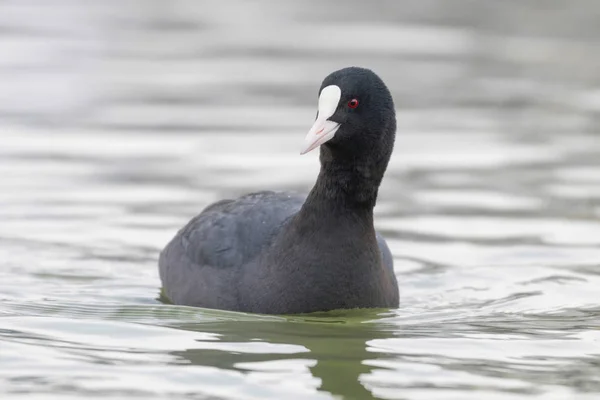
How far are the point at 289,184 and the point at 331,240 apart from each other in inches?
124

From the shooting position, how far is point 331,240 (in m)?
6.87

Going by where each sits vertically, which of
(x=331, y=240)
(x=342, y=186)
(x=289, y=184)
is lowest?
(x=331, y=240)

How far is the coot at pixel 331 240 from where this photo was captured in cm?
675

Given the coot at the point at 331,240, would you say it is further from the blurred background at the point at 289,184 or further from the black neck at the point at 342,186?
the blurred background at the point at 289,184

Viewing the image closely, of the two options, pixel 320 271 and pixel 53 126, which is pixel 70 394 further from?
pixel 53 126

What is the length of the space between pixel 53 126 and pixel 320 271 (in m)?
5.29

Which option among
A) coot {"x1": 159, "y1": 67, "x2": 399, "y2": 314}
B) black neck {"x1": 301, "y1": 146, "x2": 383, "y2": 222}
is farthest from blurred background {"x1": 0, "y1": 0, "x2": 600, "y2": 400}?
black neck {"x1": 301, "y1": 146, "x2": 383, "y2": 222}

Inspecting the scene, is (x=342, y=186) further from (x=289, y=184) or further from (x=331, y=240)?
(x=289, y=184)

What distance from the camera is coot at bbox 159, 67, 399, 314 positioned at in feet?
22.1

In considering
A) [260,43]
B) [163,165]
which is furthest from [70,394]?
[260,43]

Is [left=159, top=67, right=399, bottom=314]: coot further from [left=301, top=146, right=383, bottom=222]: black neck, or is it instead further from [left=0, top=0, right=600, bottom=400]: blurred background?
[left=0, top=0, right=600, bottom=400]: blurred background

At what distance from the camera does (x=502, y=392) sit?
556cm

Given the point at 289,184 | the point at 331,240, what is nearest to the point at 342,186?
the point at 331,240

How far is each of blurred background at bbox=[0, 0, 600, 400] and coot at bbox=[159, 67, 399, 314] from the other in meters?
0.14
